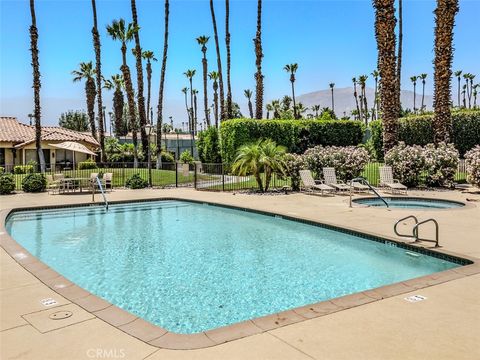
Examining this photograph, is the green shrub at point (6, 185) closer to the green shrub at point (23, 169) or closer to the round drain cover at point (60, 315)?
the green shrub at point (23, 169)

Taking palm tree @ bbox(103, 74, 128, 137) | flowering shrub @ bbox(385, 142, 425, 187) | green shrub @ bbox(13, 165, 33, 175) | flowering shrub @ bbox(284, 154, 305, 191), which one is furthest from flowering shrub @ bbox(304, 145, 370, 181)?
palm tree @ bbox(103, 74, 128, 137)

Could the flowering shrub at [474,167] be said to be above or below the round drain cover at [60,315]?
above

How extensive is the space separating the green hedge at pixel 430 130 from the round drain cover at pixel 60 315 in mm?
27512

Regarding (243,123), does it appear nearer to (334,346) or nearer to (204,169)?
(204,169)

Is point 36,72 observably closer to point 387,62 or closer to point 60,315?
point 387,62

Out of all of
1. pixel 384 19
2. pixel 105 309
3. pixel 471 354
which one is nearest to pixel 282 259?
pixel 105 309

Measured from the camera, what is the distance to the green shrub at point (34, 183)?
725 inches

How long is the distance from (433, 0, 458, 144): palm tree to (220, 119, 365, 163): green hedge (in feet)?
38.0

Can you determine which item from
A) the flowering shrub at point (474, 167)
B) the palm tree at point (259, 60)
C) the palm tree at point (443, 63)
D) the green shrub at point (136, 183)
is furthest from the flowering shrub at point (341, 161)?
the palm tree at point (259, 60)

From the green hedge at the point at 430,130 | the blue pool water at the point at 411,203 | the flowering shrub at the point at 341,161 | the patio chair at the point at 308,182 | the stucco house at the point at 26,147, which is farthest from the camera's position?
the stucco house at the point at 26,147

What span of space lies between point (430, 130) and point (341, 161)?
13.6 meters

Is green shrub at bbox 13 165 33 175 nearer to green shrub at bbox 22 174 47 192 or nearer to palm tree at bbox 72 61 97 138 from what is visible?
green shrub at bbox 22 174 47 192

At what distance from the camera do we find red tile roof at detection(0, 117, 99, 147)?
3328cm

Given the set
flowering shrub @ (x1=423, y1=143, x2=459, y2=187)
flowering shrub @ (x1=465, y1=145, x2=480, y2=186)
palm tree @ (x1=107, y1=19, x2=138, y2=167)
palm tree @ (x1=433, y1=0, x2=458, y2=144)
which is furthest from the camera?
palm tree @ (x1=107, y1=19, x2=138, y2=167)
